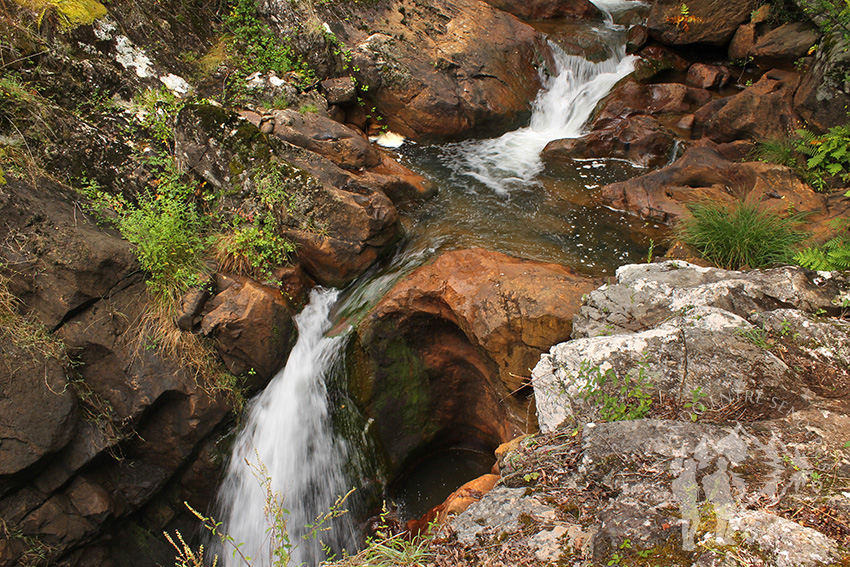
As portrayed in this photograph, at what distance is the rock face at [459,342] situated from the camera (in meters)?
4.38

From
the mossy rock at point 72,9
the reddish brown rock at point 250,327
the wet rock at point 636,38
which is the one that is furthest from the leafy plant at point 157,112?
the wet rock at point 636,38

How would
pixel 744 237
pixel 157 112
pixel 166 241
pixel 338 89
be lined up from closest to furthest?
pixel 744 237, pixel 166 241, pixel 157 112, pixel 338 89

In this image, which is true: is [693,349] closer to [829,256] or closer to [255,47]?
[829,256]

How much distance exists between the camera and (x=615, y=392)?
2887 mm

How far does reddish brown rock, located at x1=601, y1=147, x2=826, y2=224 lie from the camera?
17.9 ft

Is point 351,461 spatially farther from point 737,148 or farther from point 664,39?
point 664,39

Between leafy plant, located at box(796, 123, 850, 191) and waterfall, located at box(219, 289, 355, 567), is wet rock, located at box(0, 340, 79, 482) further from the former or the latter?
leafy plant, located at box(796, 123, 850, 191)

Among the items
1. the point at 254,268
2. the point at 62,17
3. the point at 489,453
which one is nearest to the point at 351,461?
the point at 489,453

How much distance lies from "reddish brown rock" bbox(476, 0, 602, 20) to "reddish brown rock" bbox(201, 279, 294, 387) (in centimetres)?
870

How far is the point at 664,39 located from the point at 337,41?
6.00 metres

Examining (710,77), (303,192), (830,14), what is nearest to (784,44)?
(710,77)

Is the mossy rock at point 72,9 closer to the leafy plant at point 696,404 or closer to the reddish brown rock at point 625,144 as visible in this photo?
the reddish brown rock at point 625,144

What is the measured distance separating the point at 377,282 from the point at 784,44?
7.43 metres

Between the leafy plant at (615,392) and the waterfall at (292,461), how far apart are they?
2.83m
